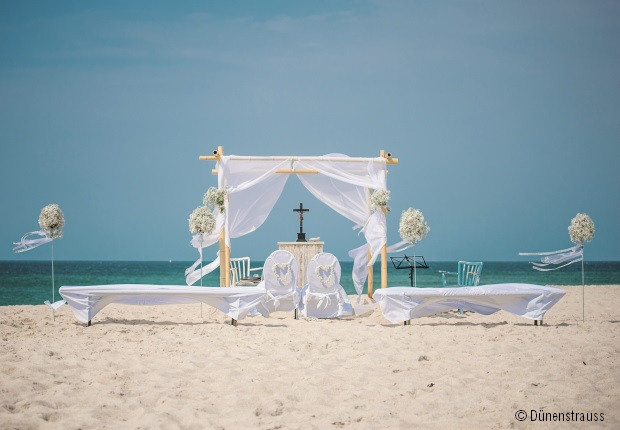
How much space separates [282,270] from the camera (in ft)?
30.0

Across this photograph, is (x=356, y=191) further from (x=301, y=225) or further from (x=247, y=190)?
(x=247, y=190)

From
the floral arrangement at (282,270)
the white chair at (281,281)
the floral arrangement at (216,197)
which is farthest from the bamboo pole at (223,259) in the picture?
the floral arrangement at (282,270)

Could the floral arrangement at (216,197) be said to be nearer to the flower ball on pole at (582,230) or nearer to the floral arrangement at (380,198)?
the floral arrangement at (380,198)

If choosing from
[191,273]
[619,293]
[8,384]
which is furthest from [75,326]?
[619,293]

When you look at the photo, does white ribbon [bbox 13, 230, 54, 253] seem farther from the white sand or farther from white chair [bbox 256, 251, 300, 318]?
white chair [bbox 256, 251, 300, 318]

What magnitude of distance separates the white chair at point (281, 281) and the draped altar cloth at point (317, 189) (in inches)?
61.9

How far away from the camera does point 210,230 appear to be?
32.7ft

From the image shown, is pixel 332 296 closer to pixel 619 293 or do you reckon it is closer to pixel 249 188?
pixel 249 188

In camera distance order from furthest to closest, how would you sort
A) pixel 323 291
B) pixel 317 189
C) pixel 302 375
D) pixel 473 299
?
pixel 317 189 → pixel 323 291 → pixel 473 299 → pixel 302 375

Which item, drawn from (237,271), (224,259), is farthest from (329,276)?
(237,271)

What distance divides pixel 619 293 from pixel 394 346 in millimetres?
9954

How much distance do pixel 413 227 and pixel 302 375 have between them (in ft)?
15.8

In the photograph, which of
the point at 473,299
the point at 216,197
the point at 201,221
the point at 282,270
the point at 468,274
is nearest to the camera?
the point at 473,299

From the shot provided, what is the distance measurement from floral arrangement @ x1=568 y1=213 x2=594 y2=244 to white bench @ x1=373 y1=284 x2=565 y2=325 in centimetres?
96
